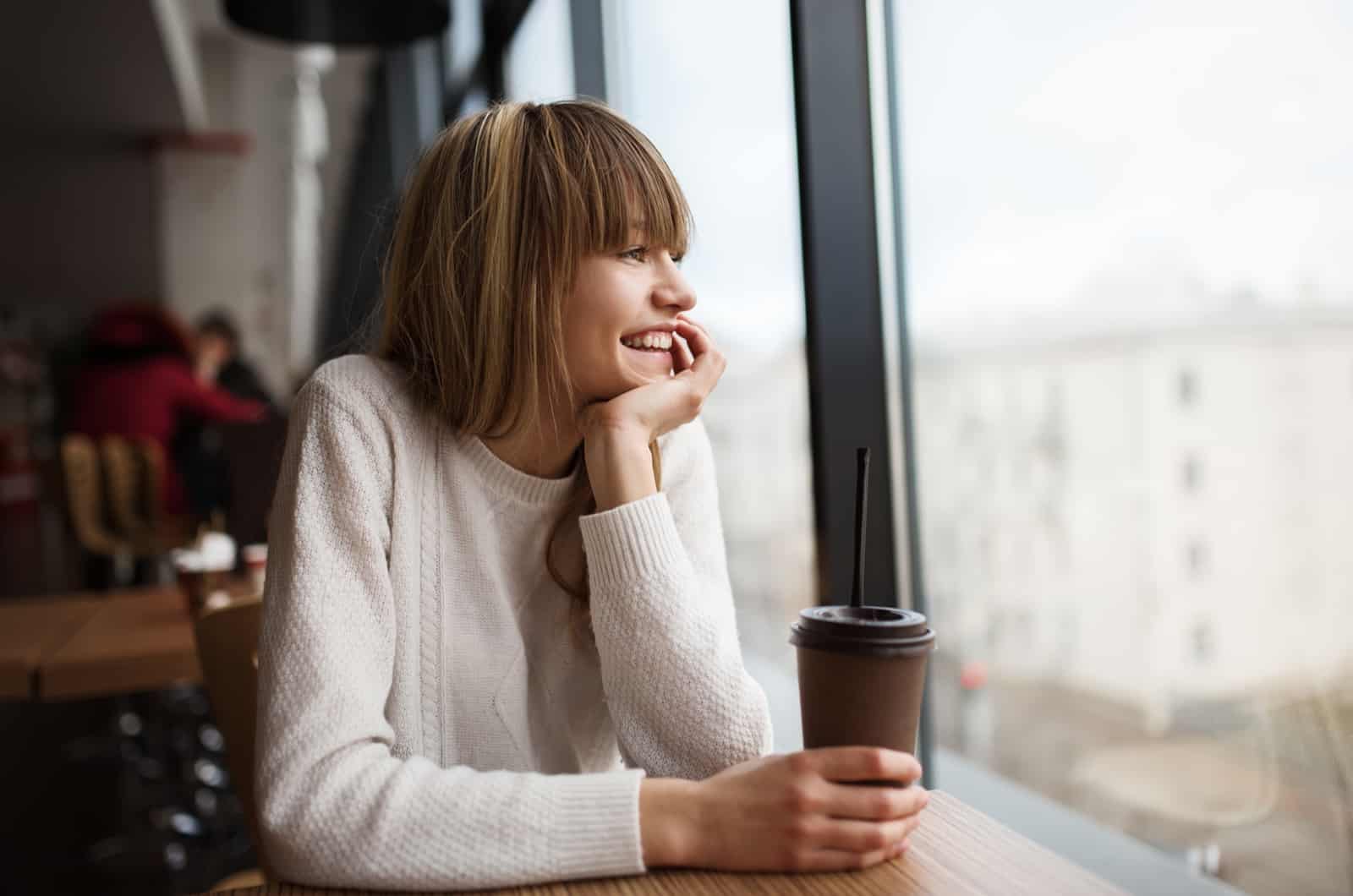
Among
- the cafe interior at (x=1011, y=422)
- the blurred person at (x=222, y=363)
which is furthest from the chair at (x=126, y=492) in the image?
the blurred person at (x=222, y=363)

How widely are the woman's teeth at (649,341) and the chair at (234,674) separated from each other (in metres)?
0.51

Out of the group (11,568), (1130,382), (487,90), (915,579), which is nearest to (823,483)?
(915,579)

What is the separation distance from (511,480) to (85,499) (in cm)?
409

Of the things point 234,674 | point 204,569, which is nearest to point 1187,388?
point 234,674

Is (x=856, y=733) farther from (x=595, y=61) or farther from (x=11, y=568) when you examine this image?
(x=11, y=568)

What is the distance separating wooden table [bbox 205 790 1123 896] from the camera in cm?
67

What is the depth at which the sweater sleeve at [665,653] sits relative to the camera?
895mm

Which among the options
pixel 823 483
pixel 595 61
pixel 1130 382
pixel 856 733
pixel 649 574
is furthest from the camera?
pixel 595 61

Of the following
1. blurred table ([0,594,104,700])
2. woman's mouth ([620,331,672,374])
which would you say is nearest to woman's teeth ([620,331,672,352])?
woman's mouth ([620,331,672,374])

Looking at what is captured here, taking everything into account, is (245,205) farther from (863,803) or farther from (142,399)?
(863,803)

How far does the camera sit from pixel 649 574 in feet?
2.96

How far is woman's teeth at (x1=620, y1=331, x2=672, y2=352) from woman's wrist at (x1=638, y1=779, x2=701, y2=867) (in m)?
0.45

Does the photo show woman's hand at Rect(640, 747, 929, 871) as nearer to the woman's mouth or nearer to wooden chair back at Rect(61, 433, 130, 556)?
the woman's mouth

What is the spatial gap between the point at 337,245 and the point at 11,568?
14.7 ft
